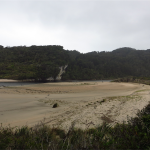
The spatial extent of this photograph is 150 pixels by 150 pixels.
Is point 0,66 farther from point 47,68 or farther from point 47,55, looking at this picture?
point 47,55

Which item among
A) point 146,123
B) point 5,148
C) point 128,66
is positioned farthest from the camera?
point 128,66

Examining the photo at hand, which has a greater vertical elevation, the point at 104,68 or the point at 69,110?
the point at 104,68

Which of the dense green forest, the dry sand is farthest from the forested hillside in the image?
the dry sand

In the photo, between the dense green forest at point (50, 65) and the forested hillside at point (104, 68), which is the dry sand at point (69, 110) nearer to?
the dense green forest at point (50, 65)

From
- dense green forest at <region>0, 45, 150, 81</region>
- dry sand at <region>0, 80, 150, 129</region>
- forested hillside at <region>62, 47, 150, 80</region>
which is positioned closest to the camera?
dry sand at <region>0, 80, 150, 129</region>

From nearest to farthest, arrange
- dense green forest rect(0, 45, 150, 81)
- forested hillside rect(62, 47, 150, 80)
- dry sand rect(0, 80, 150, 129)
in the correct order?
dry sand rect(0, 80, 150, 129) < dense green forest rect(0, 45, 150, 81) < forested hillside rect(62, 47, 150, 80)

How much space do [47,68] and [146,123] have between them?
5483 cm

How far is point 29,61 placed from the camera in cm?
6203

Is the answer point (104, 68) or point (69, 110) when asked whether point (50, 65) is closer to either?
point (104, 68)

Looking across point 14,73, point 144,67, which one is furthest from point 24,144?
point 144,67

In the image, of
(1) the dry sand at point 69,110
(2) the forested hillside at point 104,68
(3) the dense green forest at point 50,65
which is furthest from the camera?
(2) the forested hillside at point 104,68

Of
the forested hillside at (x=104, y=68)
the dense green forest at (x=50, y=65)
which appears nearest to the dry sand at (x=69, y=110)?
the dense green forest at (x=50, y=65)

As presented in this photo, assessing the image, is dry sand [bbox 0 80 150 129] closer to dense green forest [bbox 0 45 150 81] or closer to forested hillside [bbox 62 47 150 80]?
dense green forest [bbox 0 45 150 81]

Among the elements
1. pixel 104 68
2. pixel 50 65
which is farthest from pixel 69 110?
pixel 104 68
